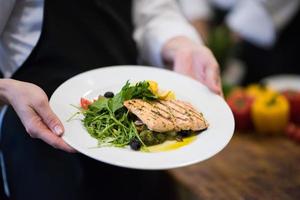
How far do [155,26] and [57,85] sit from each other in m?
0.30

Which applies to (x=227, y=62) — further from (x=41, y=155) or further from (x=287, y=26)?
(x=41, y=155)

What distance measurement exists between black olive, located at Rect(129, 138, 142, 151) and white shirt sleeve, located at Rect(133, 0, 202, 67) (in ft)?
1.05

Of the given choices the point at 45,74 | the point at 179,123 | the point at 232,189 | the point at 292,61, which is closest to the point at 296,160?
the point at 232,189

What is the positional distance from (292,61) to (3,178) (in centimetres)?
125

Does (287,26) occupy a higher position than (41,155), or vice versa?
(41,155)

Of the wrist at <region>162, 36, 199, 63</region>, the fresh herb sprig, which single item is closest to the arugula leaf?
the fresh herb sprig

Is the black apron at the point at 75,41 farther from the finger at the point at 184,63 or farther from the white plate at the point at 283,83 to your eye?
the white plate at the point at 283,83

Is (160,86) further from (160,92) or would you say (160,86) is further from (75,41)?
(75,41)

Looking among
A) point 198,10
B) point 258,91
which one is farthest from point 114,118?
point 198,10

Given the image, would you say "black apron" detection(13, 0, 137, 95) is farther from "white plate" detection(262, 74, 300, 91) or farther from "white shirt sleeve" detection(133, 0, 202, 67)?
"white plate" detection(262, 74, 300, 91)

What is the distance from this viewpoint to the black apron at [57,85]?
2.14ft

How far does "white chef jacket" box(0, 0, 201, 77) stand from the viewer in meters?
0.64

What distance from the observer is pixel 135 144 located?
542 millimetres

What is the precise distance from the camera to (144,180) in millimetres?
791
